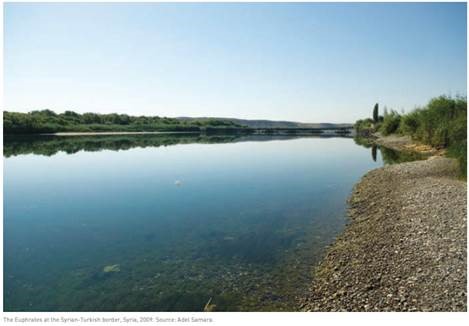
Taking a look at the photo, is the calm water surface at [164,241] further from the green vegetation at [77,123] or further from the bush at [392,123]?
the green vegetation at [77,123]

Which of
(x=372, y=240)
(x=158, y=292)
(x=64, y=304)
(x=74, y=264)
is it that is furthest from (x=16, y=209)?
(x=372, y=240)

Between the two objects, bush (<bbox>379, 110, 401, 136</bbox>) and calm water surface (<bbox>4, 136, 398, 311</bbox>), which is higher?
bush (<bbox>379, 110, 401, 136</bbox>)

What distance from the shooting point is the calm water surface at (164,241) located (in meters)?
7.21

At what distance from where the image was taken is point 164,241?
407 inches

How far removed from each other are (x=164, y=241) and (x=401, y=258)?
Answer: 728 cm

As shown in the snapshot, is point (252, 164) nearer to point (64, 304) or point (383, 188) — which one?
point (383, 188)

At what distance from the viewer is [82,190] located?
18.1m

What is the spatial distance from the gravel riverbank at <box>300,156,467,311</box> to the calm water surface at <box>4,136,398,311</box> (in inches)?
28.9

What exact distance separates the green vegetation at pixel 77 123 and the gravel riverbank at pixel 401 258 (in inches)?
2949

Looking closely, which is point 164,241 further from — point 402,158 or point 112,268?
point 402,158

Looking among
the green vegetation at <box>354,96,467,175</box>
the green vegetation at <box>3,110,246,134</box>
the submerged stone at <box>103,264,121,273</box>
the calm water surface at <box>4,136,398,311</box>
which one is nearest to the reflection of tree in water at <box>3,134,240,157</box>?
the green vegetation at <box>3,110,246,134</box>

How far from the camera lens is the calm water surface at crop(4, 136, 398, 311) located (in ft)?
23.7

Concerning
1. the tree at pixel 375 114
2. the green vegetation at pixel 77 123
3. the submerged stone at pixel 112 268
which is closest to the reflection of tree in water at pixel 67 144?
the green vegetation at pixel 77 123

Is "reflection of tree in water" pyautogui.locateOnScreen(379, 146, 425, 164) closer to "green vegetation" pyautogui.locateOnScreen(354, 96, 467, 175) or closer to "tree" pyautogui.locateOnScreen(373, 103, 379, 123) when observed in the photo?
"green vegetation" pyautogui.locateOnScreen(354, 96, 467, 175)
